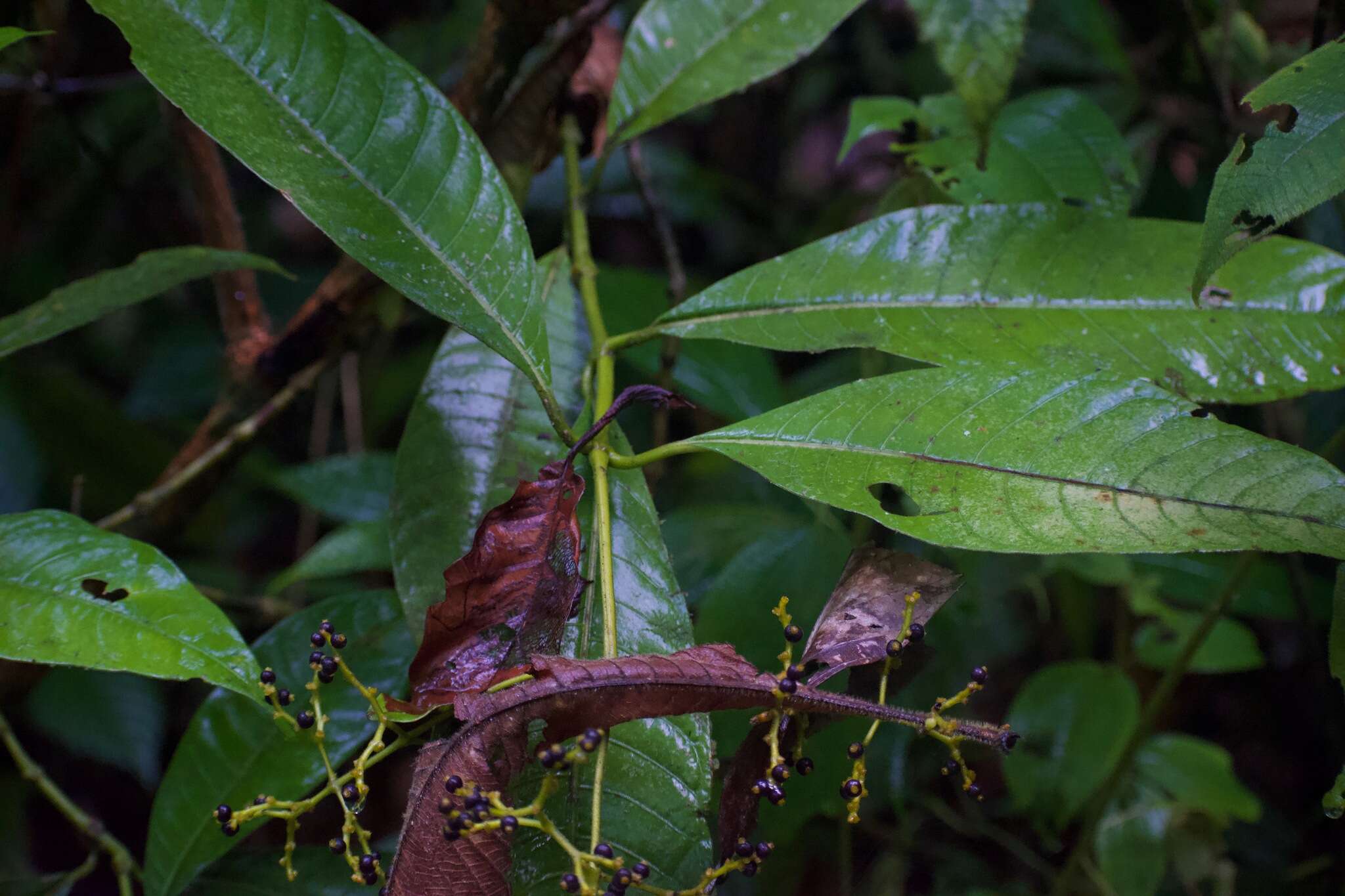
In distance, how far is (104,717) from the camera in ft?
5.69

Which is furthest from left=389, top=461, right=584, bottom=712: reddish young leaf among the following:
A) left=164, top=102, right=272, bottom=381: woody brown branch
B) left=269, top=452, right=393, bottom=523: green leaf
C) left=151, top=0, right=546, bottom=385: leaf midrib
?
left=269, top=452, right=393, bottom=523: green leaf

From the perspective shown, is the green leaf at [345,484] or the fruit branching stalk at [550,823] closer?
the fruit branching stalk at [550,823]

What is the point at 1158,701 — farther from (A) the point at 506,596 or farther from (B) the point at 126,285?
(B) the point at 126,285

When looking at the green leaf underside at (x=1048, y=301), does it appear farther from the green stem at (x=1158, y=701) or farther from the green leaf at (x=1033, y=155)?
the green stem at (x=1158, y=701)

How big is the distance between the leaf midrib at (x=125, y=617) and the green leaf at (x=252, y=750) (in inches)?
8.7

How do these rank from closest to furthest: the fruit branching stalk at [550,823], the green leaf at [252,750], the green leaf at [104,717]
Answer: the fruit branching stalk at [550,823] < the green leaf at [252,750] < the green leaf at [104,717]

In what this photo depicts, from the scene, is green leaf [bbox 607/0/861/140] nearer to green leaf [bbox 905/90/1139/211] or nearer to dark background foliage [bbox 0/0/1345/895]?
green leaf [bbox 905/90/1139/211]

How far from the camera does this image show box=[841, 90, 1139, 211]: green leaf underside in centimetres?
94

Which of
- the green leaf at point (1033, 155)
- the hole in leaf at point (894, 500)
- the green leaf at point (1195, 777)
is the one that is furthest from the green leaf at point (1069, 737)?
the green leaf at point (1033, 155)

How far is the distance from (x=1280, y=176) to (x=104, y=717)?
2006 mm

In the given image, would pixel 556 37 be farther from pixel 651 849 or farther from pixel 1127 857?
pixel 1127 857

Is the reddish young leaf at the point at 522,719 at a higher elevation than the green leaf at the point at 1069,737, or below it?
higher

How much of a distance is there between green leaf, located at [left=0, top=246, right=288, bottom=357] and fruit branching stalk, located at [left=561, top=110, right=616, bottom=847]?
11.7 inches

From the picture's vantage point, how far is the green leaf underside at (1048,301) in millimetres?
735
